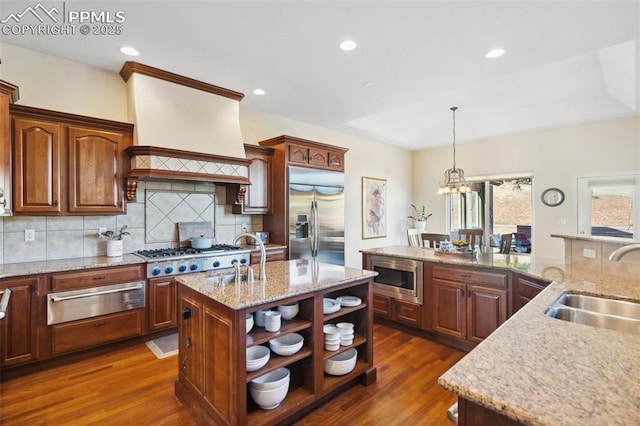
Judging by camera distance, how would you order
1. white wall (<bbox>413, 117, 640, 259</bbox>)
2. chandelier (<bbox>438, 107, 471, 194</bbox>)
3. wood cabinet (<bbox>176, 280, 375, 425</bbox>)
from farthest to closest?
white wall (<bbox>413, 117, 640, 259</bbox>) → chandelier (<bbox>438, 107, 471, 194</bbox>) → wood cabinet (<bbox>176, 280, 375, 425</bbox>)

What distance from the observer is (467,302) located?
300cm

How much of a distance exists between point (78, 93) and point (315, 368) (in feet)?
11.8

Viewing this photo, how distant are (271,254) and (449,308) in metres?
2.25

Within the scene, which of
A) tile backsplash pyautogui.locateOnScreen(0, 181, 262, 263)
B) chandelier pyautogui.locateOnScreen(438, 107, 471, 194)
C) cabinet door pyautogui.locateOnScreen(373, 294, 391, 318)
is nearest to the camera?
tile backsplash pyautogui.locateOnScreen(0, 181, 262, 263)

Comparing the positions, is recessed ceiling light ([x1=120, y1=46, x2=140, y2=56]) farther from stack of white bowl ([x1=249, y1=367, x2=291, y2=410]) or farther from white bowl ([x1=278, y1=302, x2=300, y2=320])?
stack of white bowl ([x1=249, y1=367, x2=291, y2=410])

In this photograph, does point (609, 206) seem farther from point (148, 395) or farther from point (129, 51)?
point (129, 51)

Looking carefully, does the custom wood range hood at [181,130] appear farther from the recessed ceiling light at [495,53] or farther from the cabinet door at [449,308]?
the recessed ceiling light at [495,53]

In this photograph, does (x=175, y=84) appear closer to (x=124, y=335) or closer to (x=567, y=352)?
(x=124, y=335)

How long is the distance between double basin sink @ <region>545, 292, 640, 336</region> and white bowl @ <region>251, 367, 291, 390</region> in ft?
5.04

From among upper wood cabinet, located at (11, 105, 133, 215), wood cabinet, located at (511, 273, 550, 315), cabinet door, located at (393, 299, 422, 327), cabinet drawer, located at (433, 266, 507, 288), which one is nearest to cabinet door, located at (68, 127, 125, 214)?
upper wood cabinet, located at (11, 105, 133, 215)

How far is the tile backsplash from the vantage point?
9.64 ft

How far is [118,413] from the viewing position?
2109 millimetres

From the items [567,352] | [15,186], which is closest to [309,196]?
[15,186]

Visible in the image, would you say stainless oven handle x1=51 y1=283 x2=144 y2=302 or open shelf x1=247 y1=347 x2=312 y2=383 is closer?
open shelf x1=247 y1=347 x2=312 y2=383
